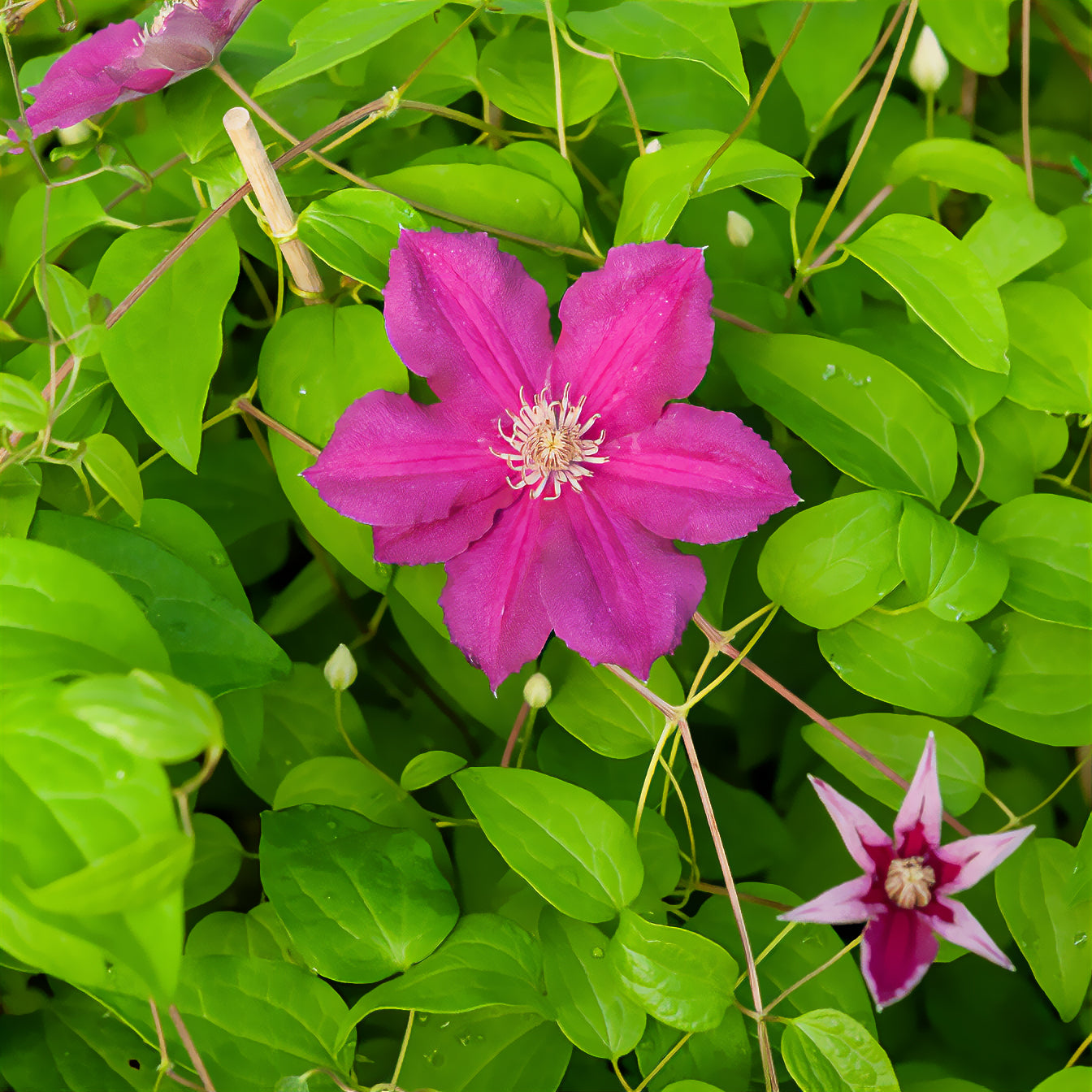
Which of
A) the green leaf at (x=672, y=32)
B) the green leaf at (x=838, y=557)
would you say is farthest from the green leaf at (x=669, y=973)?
the green leaf at (x=672, y=32)

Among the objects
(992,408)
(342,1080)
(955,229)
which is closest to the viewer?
(342,1080)

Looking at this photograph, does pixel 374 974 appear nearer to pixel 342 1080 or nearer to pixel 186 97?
pixel 342 1080

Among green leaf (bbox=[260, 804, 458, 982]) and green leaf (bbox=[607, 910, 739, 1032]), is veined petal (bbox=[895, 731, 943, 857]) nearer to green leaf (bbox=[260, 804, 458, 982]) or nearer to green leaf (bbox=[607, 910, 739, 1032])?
green leaf (bbox=[607, 910, 739, 1032])

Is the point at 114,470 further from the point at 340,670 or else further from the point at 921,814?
the point at 921,814

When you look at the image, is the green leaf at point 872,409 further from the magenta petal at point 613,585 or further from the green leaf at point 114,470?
the green leaf at point 114,470

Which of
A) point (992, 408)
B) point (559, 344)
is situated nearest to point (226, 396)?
point (559, 344)
